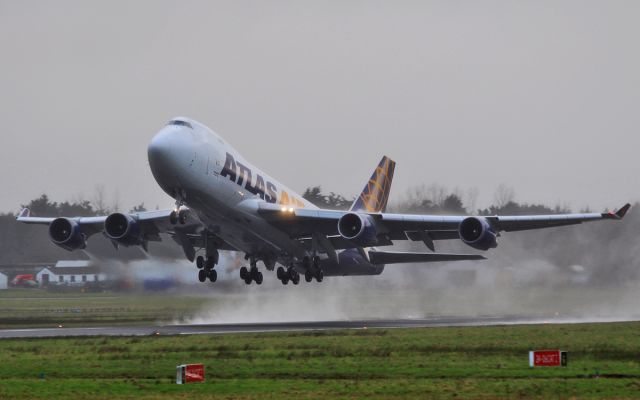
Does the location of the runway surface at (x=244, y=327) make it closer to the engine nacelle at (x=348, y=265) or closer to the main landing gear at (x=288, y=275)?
the main landing gear at (x=288, y=275)

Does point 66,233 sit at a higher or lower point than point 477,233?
higher

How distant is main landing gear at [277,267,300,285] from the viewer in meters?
52.5

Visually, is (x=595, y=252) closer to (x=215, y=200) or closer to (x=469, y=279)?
(x=469, y=279)

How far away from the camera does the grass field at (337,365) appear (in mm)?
23281

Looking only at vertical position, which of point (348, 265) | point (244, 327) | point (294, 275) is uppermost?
point (348, 265)

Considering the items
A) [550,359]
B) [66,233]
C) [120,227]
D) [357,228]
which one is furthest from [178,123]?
[550,359]

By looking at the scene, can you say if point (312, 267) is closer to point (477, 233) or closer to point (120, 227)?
point (477, 233)

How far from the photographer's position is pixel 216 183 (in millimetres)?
43219

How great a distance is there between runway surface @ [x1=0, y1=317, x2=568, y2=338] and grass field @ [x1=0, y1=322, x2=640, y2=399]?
3.57 m

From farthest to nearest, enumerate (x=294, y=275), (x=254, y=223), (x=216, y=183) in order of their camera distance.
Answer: (x=294, y=275) < (x=254, y=223) < (x=216, y=183)

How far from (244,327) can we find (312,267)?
5354 millimetres

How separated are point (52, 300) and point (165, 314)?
23744mm

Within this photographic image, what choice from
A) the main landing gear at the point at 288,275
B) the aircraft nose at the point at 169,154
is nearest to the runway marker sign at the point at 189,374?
the aircraft nose at the point at 169,154

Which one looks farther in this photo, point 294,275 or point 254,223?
point 294,275
